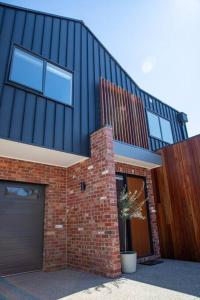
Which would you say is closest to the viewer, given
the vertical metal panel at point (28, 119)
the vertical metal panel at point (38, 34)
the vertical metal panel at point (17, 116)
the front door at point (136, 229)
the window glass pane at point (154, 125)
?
the vertical metal panel at point (17, 116)

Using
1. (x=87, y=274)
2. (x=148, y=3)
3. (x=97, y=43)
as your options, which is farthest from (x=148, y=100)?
(x=87, y=274)

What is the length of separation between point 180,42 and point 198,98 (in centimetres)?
229

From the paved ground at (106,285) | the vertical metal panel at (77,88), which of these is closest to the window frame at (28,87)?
the vertical metal panel at (77,88)

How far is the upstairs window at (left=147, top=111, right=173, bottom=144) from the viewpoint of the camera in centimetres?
832

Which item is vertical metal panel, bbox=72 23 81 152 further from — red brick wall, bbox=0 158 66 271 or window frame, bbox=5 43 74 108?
red brick wall, bbox=0 158 66 271

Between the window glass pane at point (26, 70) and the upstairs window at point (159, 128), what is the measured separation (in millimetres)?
4832

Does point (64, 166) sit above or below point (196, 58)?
below

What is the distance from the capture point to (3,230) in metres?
4.64

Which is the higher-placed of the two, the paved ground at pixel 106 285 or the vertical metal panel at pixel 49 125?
the vertical metal panel at pixel 49 125

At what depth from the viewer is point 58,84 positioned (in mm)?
5523

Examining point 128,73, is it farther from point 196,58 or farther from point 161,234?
point 161,234

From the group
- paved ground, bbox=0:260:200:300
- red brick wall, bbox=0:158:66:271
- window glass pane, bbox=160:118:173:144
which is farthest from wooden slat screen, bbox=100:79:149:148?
paved ground, bbox=0:260:200:300

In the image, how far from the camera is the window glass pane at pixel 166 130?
8.88m

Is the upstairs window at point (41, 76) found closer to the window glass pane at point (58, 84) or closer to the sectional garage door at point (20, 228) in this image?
the window glass pane at point (58, 84)
